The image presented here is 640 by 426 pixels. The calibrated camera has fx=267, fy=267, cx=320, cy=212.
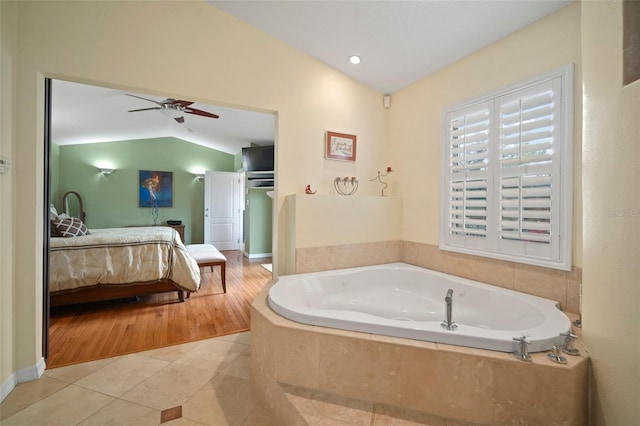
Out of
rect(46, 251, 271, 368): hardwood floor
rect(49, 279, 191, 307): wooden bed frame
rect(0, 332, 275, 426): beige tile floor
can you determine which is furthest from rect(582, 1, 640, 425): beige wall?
rect(49, 279, 191, 307): wooden bed frame

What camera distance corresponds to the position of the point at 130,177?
6.16 metres

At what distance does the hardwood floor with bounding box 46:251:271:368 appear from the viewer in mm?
2221

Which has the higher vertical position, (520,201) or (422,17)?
(422,17)

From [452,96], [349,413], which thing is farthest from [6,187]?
[452,96]

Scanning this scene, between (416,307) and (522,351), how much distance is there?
1.22 metres

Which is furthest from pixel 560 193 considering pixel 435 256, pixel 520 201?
pixel 435 256

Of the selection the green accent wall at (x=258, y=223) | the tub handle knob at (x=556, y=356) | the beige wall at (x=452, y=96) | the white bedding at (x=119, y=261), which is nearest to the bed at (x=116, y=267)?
the white bedding at (x=119, y=261)

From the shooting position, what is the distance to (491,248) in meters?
2.16

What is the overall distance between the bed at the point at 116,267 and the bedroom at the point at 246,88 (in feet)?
3.89

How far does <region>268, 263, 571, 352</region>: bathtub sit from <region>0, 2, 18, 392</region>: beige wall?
5.25ft

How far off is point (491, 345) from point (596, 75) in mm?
1281

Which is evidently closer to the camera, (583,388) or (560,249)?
(583,388)

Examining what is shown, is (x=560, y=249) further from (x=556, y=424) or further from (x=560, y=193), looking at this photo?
(x=556, y=424)

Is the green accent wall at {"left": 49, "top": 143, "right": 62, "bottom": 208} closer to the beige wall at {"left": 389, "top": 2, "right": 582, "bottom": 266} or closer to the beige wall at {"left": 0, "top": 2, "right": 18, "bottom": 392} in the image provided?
the beige wall at {"left": 0, "top": 2, "right": 18, "bottom": 392}
